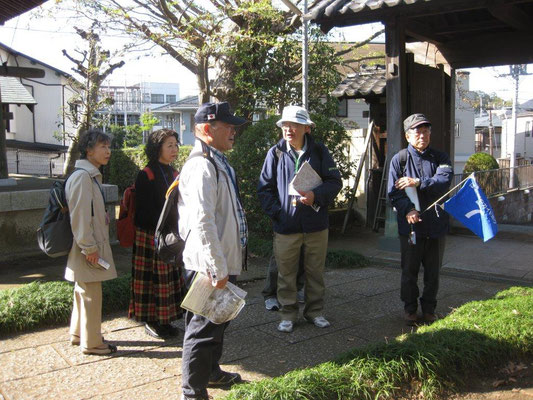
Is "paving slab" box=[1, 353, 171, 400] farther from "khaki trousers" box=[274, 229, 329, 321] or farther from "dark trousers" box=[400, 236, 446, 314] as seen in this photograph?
"dark trousers" box=[400, 236, 446, 314]

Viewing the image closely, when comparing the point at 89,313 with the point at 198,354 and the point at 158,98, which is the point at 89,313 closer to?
the point at 198,354

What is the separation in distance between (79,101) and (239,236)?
1755 centimetres

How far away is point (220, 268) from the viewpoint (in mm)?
3002

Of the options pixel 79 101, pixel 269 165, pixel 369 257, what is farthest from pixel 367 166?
pixel 79 101

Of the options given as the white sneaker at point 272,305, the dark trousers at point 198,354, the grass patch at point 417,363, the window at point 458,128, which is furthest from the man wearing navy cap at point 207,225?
the window at point 458,128

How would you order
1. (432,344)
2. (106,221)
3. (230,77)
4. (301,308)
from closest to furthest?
(432,344) < (106,221) < (301,308) < (230,77)

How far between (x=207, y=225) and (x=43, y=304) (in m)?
2.59

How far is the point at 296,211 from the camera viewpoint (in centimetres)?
455

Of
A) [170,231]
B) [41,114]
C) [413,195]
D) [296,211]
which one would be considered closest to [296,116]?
[296,211]

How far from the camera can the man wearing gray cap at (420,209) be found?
4.67m

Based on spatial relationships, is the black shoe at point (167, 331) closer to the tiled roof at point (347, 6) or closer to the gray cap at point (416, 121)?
the gray cap at point (416, 121)

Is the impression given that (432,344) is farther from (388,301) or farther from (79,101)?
(79,101)

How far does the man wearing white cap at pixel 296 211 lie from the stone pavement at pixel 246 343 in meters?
0.29

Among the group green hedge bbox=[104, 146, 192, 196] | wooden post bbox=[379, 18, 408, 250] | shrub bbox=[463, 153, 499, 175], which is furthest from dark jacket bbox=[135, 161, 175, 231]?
shrub bbox=[463, 153, 499, 175]
